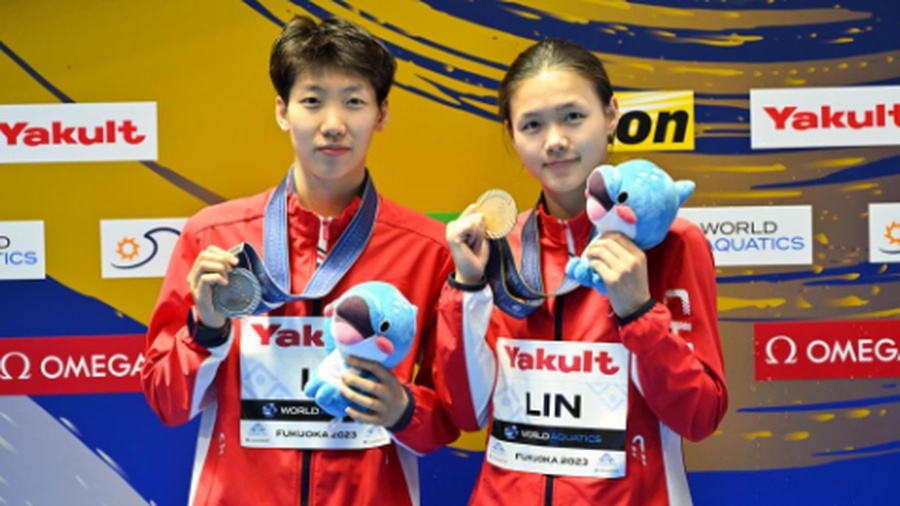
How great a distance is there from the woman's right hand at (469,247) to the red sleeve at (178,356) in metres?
0.60

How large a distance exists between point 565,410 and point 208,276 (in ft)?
2.91

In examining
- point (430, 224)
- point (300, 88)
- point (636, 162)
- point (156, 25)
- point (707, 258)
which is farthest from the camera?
point (156, 25)

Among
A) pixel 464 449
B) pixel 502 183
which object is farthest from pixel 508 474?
pixel 502 183

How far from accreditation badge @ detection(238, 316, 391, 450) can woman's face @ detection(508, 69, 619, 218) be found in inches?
26.5

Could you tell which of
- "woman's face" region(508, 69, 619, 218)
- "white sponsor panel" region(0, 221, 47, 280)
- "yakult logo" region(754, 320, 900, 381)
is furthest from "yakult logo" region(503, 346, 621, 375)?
"white sponsor panel" region(0, 221, 47, 280)

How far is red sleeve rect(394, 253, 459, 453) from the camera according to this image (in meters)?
2.41

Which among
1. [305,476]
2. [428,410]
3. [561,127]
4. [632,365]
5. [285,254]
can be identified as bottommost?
[305,476]

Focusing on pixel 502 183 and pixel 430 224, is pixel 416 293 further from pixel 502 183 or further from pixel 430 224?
pixel 502 183

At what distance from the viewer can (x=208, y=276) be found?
230 centimetres

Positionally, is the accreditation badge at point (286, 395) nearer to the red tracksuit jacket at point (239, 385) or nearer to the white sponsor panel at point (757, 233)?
the red tracksuit jacket at point (239, 385)

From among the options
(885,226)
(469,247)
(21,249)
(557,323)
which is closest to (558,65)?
(469,247)

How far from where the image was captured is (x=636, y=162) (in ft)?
7.18

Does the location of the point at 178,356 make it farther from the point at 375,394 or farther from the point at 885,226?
the point at 885,226

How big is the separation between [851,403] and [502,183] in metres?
1.41
